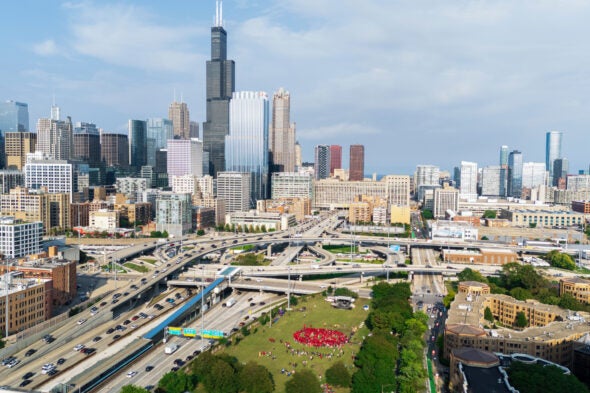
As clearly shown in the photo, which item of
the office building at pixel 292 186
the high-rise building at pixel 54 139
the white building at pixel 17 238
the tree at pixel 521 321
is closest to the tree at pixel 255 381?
the tree at pixel 521 321

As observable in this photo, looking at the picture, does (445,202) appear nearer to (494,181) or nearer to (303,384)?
(494,181)

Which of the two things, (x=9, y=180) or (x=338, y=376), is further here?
(x=9, y=180)

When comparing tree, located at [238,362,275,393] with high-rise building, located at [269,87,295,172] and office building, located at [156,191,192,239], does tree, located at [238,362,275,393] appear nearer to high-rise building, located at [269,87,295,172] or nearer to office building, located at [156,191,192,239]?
office building, located at [156,191,192,239]

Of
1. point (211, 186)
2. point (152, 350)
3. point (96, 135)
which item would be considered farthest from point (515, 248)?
point (96, 135)

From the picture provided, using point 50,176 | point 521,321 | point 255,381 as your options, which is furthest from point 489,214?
point 255,381

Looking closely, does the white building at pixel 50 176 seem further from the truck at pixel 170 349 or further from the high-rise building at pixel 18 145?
the truck at pixel 170 349

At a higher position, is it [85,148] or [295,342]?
[85,148]

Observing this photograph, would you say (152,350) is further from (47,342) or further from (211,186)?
(211,186)
